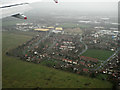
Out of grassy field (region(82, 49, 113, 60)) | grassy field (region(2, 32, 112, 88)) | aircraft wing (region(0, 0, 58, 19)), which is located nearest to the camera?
aircraft wing (region(0, 0, 58, 19))

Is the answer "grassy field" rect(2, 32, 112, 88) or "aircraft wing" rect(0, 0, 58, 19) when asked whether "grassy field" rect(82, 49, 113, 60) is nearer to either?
"grassy field" rect(2, 32, 112, 88)

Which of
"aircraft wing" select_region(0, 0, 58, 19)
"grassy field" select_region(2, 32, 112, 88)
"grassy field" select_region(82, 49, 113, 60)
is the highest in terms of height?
"aircraft wing" select_region(0, 0, 58, 19)

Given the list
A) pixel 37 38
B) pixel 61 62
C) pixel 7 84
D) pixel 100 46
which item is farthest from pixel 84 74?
pixel 37 38

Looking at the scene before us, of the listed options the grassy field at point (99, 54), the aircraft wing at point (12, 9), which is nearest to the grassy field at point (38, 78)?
the grassy field at point (99, 54)

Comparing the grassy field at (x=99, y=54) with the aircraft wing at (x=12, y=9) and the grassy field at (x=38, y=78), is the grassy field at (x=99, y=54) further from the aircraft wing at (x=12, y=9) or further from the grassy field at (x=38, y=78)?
the aircraft wing at (x=12, y=9)

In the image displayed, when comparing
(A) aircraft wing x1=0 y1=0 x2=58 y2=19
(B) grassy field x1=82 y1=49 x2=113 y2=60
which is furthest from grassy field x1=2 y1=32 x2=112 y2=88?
(A) aircraft wing x1=0 y1=0 x2=58 y2=19

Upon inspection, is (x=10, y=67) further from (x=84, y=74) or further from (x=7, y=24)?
(x=7, y=24)
